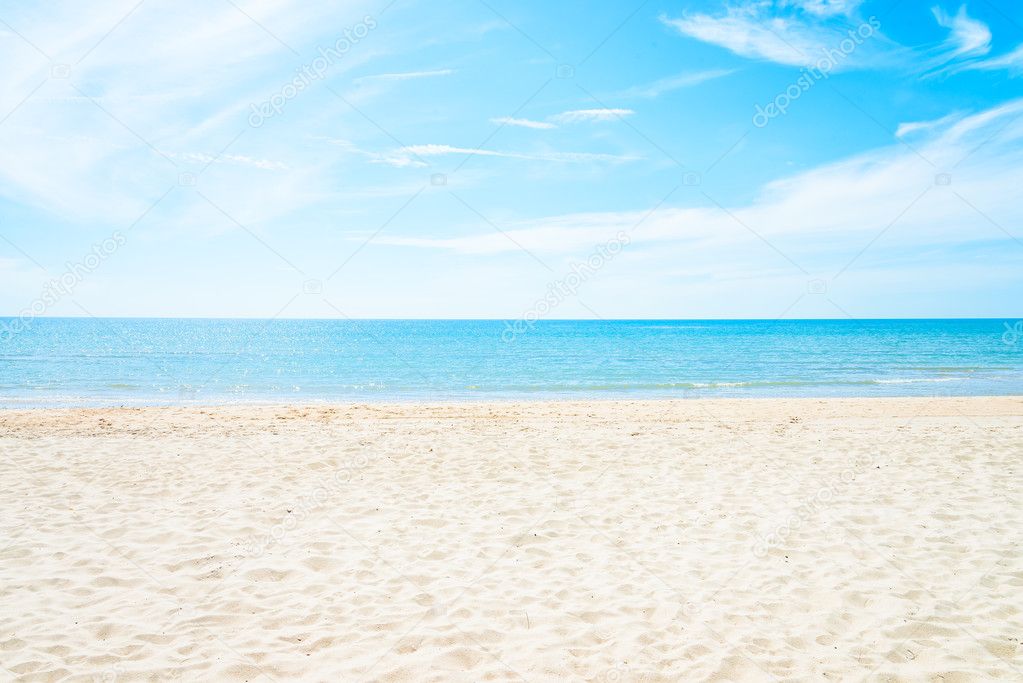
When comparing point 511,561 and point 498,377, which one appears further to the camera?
point 498,377

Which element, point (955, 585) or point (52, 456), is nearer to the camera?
point (955, 585)

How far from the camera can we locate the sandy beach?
14.1 ft

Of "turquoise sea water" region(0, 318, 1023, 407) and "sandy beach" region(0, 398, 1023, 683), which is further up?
"turquoise sea water" region(0, 318, 1023, 407)

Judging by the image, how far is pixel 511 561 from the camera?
590 centimetres

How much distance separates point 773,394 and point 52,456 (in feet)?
76.9

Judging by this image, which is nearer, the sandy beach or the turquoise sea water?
the sandy beach

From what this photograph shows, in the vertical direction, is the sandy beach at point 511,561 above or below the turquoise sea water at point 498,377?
below

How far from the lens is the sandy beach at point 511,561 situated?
430 cm

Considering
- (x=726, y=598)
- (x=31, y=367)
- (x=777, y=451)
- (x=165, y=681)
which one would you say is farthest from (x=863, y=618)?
(x=31, y=367)

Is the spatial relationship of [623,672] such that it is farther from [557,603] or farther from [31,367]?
[31,367]

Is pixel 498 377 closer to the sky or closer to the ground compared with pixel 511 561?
closer to the sky

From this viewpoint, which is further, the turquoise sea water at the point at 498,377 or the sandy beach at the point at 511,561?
the turquoise sea water at the point at 498,377

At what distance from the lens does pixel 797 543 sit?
6344mm

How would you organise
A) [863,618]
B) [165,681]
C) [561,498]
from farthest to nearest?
1. [561,498]
2. [863,618]
3. [165,681]
